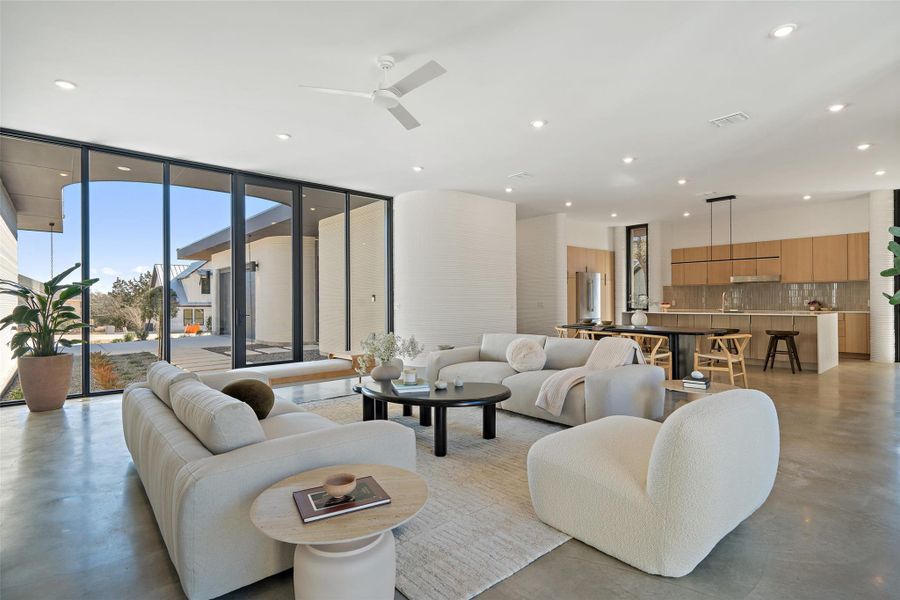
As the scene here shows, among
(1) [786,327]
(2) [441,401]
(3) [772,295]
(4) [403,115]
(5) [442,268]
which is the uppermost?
(4) [403,115]

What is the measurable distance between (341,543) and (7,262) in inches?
230

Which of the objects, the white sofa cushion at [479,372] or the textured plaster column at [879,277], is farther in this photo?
the textured plaster column at [879,277]

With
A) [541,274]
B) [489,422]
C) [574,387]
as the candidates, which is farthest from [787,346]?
[489,422]

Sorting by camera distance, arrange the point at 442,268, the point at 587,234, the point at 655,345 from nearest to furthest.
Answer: the point at 655,345, the point at 442,268, the point at 587,234

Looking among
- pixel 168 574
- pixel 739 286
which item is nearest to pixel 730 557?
pixel 168 574

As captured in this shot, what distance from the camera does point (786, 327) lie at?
24.5 ft

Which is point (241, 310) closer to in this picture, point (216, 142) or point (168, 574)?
point (216, 142)

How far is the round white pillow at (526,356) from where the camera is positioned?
15.3ft

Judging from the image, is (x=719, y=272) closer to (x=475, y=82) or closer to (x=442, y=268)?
(x=442, y=268)

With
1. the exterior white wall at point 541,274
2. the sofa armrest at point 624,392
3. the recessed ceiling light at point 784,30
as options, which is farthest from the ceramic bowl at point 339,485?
the exterior white wall at point 541,274

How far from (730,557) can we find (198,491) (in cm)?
225

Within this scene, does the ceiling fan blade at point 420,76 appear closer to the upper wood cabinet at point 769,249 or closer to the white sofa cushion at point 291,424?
the white sofa cushion at point 291,424

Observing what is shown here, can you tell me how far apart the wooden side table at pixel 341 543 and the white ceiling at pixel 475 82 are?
293 centimetres

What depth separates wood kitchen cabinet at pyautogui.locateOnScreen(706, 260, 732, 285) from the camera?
10125 millimetres
